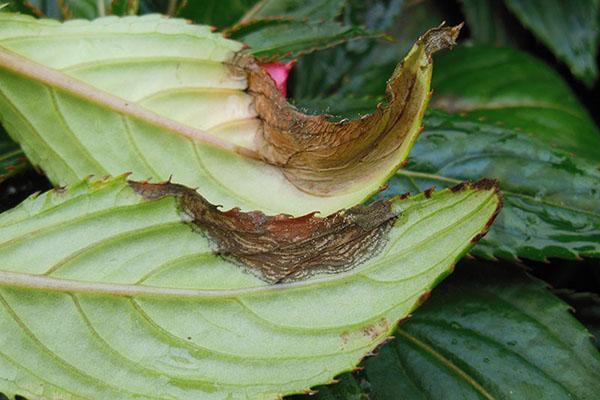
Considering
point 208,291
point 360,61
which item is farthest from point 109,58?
point 360,61

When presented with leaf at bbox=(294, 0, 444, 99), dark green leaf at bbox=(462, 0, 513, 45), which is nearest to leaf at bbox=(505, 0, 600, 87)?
dark green leaf at bbox=(462, 0, 513, 45)

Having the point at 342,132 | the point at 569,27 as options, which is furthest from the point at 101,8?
the point at 569,27

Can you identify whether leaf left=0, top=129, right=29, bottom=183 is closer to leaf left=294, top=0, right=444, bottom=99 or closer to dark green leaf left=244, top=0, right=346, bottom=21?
dark green leaf left=244, top=0, right=346, bottom=21

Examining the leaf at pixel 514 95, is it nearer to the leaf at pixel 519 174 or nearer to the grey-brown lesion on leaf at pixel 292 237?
the leaf at pixel 519 174

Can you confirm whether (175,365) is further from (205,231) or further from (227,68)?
(227,68)

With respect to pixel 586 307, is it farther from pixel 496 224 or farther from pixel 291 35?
pixel 291 35

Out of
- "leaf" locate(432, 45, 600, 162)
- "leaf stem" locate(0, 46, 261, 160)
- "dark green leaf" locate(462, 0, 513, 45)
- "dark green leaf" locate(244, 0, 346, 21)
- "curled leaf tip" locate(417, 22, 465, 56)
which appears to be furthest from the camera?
"dark green leaf" locate(462, 0, 513, 45)
